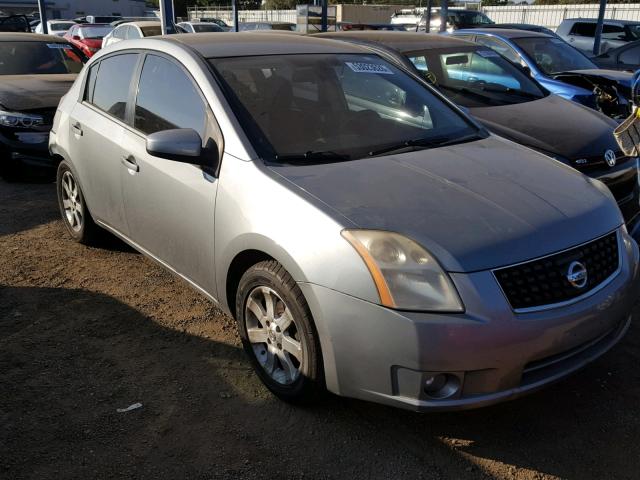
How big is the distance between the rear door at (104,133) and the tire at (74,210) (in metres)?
0.22

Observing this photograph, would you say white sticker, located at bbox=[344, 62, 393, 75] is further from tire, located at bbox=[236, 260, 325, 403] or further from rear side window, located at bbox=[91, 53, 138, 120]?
tire, located at bbox=[236, 260, 325, 403]

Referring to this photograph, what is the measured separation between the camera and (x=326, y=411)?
294 cm

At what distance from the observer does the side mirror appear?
308 cm

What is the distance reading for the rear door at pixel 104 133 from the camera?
402cm

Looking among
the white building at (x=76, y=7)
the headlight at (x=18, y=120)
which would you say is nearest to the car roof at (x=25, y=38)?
the headlight at (x=18, y=120)

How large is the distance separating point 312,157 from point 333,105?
63cm

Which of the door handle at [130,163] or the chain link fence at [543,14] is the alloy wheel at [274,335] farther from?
the chain link fence at [543,14]

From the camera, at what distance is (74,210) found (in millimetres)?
5000

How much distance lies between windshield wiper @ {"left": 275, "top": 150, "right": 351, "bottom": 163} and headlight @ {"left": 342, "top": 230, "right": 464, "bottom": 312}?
704 mm

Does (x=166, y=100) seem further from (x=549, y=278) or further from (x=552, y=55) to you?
(x=552, y=55)

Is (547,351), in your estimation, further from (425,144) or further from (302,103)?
(302,103)

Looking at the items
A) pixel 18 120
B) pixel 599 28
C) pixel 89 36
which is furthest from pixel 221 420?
pixel 89 36

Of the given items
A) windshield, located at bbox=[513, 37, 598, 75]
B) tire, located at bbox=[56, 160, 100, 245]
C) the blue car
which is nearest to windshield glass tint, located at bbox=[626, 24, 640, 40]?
windshield, located at bbox=[513, 37, 598, 75]

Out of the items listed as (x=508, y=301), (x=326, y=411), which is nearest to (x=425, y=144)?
(x=508, y=301)
